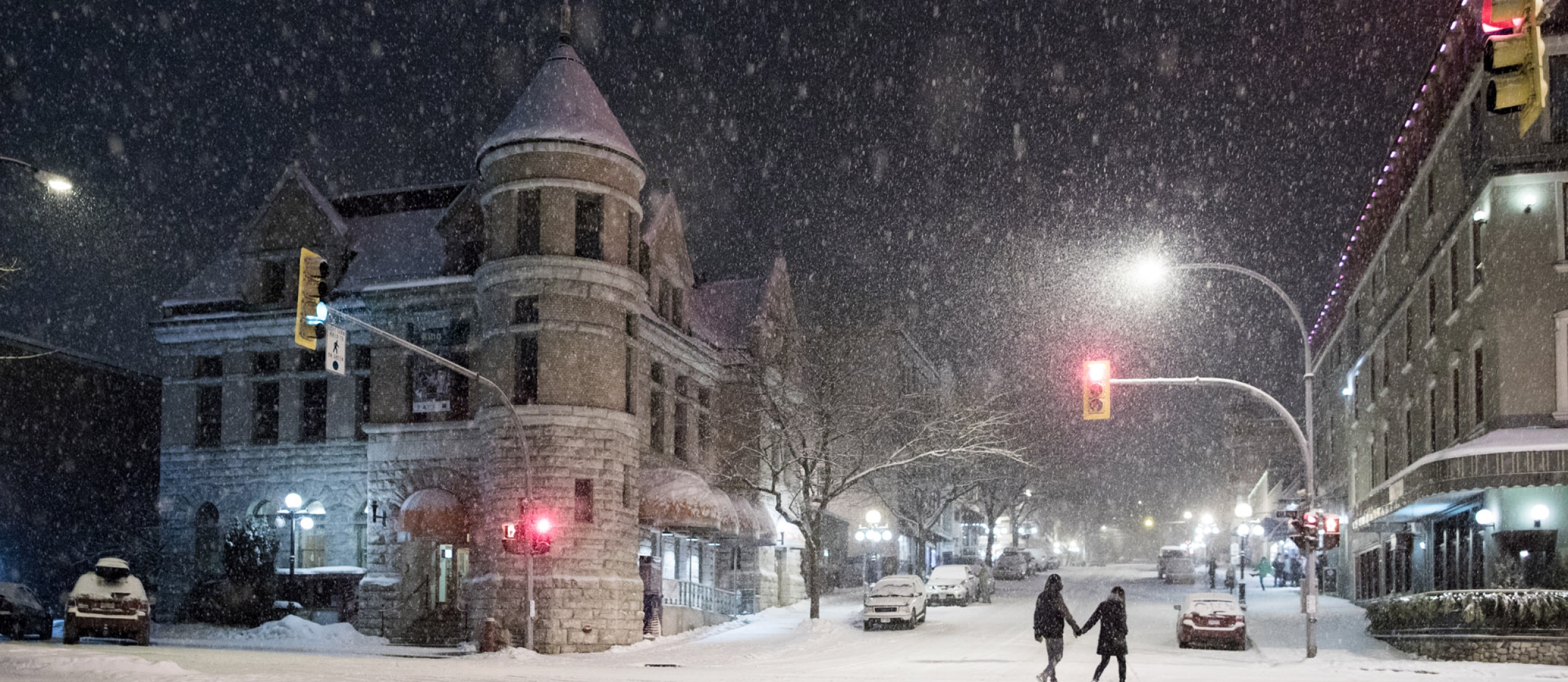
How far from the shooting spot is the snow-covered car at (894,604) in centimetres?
3666

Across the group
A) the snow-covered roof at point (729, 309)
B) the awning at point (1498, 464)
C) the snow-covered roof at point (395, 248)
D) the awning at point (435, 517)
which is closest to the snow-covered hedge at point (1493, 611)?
the awning at point (1498, 464)

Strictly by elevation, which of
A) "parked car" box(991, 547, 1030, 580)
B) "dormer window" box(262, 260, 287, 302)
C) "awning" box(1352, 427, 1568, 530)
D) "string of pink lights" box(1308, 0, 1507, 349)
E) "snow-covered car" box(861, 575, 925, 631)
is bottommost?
"parked car" box(991, 547, 1030, 580)

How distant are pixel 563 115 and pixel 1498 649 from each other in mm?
24590

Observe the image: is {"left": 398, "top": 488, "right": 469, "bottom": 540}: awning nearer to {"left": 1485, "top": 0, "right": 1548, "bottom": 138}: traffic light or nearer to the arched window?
the arched window

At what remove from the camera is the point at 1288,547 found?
79.2m

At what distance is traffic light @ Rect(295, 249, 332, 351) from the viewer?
60.9ft

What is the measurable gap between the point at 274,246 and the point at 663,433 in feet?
43.9

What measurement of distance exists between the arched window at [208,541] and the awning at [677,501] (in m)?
13.4

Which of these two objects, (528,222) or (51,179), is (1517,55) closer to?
(51,179)

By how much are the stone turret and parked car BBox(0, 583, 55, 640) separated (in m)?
10.2

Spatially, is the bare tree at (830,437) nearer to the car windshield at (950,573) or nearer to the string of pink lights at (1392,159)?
the car windshield at (950,573)

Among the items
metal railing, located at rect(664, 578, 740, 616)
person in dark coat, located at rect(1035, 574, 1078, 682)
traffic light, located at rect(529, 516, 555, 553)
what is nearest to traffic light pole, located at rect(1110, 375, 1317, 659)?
person in dark coat, located at rect(1035, 574, 1078, 682)

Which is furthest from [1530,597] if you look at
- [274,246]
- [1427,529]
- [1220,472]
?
[1220,472]

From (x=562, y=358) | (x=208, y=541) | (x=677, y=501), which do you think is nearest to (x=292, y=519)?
(x=208, y=541)
